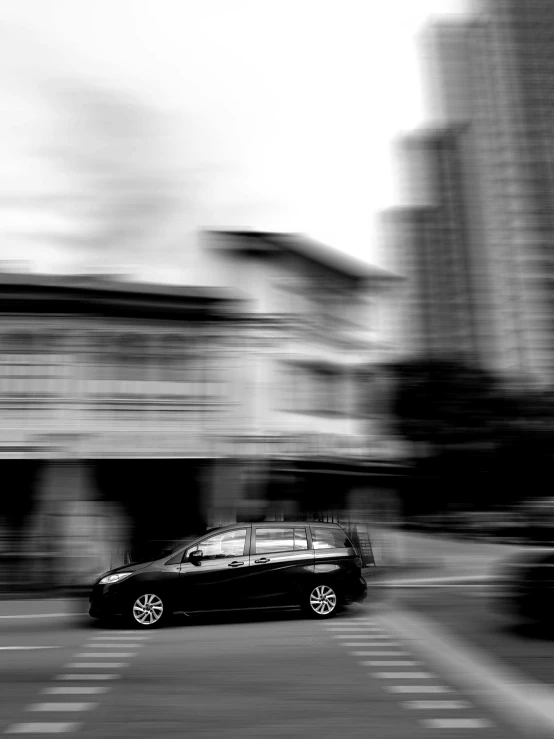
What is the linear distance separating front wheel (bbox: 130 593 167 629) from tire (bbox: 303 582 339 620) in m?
2.15

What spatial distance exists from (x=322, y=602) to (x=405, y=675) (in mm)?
4079

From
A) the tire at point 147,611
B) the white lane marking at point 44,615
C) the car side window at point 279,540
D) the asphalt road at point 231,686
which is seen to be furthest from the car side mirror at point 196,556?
the white lane marking at point 44,615

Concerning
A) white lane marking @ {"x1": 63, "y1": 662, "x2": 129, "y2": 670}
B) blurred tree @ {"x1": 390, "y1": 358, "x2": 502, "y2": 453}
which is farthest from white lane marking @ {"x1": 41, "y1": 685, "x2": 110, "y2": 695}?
blurred tree @ {"x1": 390, "y1": 358, "x2": 502, "y2": 453}

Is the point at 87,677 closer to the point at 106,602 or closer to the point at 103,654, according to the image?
the point at 103,654

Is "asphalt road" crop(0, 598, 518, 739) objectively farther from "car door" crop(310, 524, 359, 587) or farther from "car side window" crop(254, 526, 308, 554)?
"car side window" crop(254, 526, 308, 554)

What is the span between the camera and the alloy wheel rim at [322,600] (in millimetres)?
11539

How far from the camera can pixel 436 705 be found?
6.27 meters

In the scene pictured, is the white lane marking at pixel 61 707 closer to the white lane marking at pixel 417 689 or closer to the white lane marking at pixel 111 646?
the white lane marking at pixel 417 689

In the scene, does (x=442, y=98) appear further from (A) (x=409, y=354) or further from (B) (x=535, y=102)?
(A) (x=409, y=354)

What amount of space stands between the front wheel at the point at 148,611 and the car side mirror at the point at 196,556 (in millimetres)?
700

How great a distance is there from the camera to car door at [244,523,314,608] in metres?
11.3

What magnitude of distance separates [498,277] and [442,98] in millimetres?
17047

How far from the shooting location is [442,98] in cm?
6844

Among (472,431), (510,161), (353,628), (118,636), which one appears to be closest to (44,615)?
(118,636)
